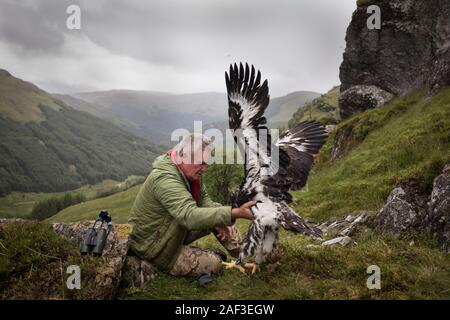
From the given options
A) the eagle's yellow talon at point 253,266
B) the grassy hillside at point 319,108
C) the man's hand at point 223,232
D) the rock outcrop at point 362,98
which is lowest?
the eagle's yellow talon at point 253,266

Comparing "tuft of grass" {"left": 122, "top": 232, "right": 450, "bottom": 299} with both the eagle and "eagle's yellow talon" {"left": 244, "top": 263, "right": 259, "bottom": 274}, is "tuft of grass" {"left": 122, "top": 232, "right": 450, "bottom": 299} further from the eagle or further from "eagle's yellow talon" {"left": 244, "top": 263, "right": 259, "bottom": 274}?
the eagle

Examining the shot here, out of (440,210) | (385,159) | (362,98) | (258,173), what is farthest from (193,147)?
(362,98)

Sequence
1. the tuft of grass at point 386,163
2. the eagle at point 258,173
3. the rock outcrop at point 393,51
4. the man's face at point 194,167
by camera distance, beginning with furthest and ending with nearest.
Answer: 1. the rock outcrop at point 393,51
2. the tuft of grass at point 386,163
3. the eagle at point 258,173
4. the man's face at point 194,167

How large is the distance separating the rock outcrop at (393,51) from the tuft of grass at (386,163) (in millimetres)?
3437

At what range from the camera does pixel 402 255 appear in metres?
7.39

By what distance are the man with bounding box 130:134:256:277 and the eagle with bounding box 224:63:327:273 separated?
1.81ft

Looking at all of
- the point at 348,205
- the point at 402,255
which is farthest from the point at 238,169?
the point at 402,255

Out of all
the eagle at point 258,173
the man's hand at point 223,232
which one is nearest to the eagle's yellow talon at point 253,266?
the eagle at point 258,173

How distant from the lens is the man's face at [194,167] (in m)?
6.71

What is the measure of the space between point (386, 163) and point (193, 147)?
1161 cm

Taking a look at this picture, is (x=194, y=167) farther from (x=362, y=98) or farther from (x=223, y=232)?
(x=362, y=98)

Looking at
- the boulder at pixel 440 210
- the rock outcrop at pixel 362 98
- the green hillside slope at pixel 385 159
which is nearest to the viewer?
the boulder at pixel 440 210

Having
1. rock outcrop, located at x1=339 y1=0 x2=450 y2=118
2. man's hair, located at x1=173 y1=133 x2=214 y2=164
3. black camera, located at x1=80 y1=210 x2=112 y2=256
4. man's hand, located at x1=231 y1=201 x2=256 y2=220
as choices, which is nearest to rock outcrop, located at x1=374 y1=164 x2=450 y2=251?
man's hand, located at x1=231 y1=201 x2=256 y2=220

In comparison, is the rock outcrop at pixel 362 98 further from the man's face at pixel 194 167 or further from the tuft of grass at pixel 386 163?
the man's face at pixel 194 167
